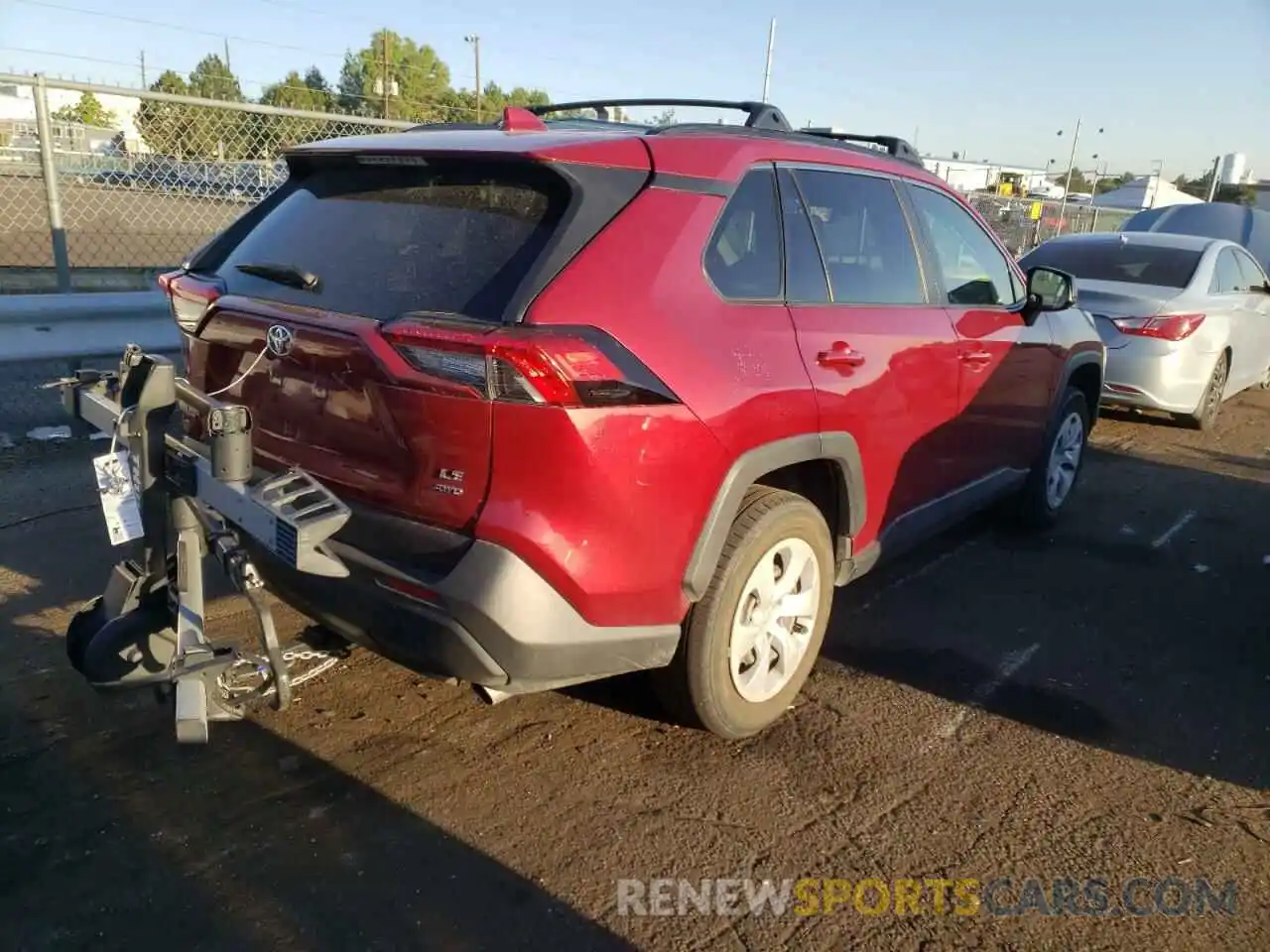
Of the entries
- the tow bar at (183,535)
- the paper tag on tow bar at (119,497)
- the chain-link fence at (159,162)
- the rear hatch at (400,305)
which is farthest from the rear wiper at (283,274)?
the chain-link fence at (159,162)

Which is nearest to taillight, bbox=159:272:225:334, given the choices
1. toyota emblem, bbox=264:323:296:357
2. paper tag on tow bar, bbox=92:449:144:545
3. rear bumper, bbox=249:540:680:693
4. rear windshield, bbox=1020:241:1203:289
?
toyota emblem, bbox=264:323:296:357

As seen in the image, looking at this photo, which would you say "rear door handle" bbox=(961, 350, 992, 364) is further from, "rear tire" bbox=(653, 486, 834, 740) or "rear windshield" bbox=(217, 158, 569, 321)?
"rear windshield" bbox=(217, 158, 569, 321)

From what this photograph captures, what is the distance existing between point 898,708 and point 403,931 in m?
1.97

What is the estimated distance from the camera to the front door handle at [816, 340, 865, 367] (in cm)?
326

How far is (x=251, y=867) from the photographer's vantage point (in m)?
2.60

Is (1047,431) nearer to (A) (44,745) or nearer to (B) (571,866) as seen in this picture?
(B) (571,866)

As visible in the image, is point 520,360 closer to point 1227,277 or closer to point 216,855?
point 216,855

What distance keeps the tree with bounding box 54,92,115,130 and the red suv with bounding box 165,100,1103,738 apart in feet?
19.7

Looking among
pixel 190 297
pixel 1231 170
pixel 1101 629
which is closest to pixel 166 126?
pixel 190 297

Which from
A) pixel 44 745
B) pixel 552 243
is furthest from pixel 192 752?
pixel 552 243

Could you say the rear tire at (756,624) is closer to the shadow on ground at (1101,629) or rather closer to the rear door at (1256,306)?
the shadow on ground at (1101,629)

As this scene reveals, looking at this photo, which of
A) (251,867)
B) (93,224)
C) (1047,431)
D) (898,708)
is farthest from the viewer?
(93,224)

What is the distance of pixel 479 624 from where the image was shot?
2.47m

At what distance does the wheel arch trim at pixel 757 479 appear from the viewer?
111 inches
